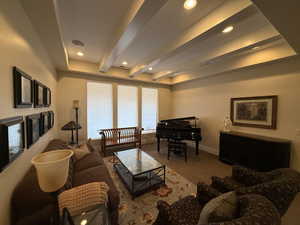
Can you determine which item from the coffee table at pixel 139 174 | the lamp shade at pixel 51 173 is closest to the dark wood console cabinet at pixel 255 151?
the coffee table at pixel 139 174

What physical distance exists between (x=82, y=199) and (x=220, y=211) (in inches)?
45.5

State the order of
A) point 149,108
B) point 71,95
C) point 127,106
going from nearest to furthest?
point 71,95 < point 127,106 < point 149,108

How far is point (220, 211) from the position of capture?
3.05 ft

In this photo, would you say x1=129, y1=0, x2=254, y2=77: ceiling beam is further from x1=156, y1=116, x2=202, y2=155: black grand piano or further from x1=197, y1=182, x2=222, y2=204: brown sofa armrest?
x1=156, y1=116, x2=202, y2=155: black grand piano

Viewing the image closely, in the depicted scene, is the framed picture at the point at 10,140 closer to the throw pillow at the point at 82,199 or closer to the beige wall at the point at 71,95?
the throw pillow at the point at 82,199

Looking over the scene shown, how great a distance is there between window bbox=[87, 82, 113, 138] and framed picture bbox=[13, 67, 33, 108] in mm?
2769

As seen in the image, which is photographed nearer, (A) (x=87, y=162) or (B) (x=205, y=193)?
(B) (x=205, y=193)

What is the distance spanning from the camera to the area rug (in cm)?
173

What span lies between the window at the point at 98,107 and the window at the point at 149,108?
1.46 meters

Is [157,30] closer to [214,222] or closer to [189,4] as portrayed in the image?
[189,4]

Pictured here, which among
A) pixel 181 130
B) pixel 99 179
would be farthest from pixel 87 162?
pixel 181 130

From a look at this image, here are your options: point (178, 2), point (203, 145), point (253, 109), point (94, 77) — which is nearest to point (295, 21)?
point (178, 2)

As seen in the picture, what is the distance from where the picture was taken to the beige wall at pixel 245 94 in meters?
2.69

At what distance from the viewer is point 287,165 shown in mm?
2578
